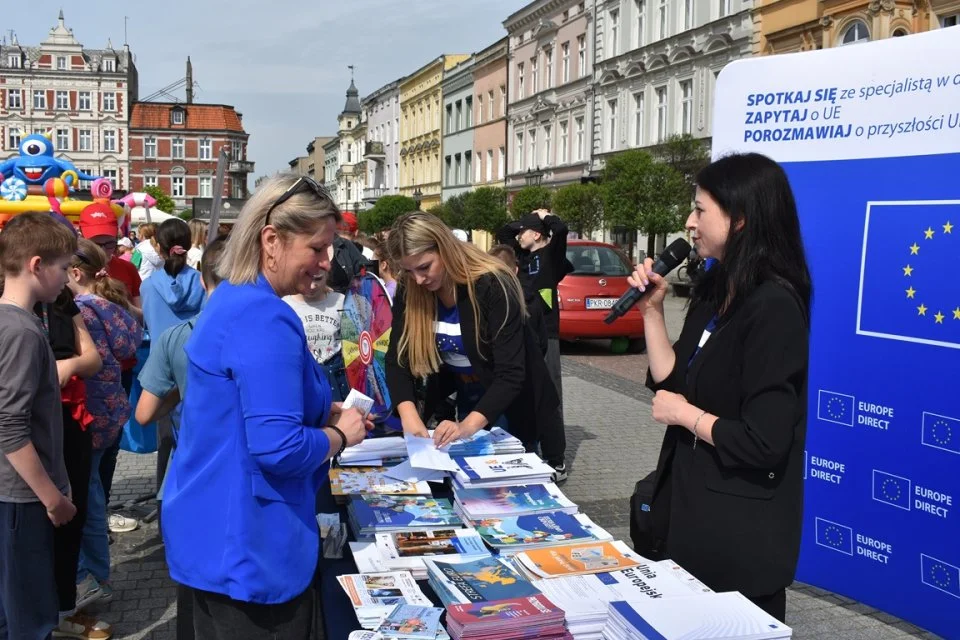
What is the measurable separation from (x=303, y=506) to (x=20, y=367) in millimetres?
1401

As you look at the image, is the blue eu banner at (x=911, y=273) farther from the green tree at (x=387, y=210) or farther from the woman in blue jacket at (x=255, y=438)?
the green tree at (x=387, y=210)

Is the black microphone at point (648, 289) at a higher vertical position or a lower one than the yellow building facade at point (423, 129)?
lower

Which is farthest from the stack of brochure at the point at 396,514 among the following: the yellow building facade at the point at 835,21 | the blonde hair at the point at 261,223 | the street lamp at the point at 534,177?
the street lamp at the point at 534,177

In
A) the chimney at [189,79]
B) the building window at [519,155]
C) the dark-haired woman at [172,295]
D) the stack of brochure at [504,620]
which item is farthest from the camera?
the chimney at [189,79]

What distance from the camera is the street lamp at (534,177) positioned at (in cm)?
4268

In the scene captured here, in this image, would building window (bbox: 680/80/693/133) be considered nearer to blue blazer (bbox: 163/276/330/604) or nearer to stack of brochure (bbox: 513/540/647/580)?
stack of brochure (bbox: 513/540/647/580)

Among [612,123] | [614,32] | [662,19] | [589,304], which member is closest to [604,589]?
[589,304]

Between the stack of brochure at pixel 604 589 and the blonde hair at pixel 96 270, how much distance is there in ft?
11.0

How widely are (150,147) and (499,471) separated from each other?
101571 mm

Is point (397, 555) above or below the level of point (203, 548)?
below

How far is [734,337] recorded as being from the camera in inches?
94.4

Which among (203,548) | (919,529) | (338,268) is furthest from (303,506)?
(338,268)

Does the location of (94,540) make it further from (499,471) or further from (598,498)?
(598,498)

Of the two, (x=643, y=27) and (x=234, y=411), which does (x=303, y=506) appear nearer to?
(x=234, y=411)
